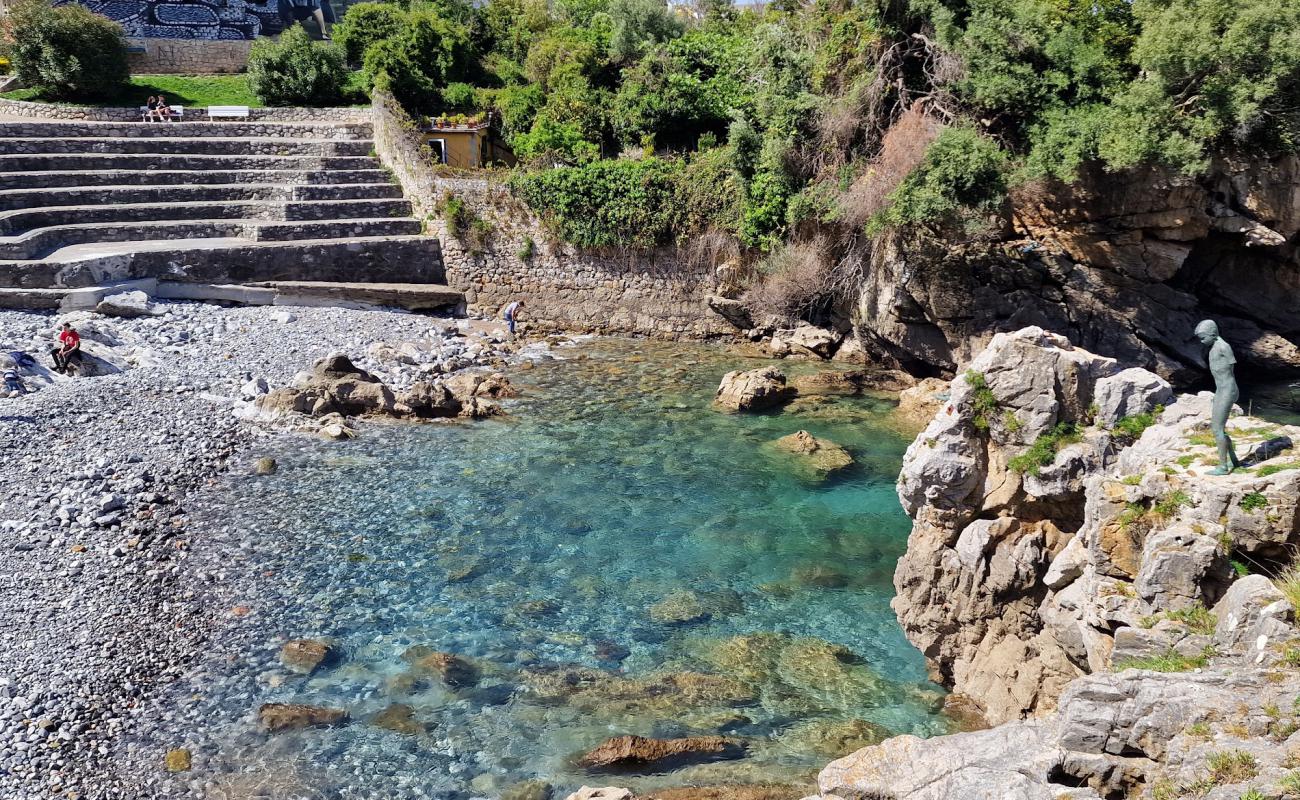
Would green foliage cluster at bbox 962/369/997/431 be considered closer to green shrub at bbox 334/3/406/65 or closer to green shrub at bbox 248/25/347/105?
green shrub at bbox 248/25/347/105

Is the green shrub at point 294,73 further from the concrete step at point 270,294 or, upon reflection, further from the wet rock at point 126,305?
the wet rock at point 126,305

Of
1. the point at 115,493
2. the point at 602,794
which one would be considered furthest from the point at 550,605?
the point at 115,493

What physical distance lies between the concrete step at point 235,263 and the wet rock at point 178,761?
17528mm

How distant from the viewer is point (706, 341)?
26.5m

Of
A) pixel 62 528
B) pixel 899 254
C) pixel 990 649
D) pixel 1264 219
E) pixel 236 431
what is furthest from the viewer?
pixel 899 254

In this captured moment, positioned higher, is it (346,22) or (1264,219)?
(346,22)

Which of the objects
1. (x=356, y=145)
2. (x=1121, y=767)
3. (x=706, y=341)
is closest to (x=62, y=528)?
(x=1121, y=767)

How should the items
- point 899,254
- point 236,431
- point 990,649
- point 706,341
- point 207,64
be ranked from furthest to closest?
point 207,64 → point 706,341 → point 899,254 → point 236,431 → point 990,649

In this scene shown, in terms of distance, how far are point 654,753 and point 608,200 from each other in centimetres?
2008

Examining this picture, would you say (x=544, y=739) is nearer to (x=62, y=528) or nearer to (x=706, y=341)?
(x=62, y=528)

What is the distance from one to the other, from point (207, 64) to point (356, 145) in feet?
45.3

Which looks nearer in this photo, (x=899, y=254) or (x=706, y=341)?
(x=899, y=254)

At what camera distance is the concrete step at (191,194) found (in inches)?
1011

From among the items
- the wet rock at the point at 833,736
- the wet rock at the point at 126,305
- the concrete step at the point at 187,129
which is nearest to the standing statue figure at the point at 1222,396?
the wet rock at the point at 833,736
